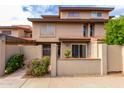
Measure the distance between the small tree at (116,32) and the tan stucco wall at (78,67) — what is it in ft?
6.71

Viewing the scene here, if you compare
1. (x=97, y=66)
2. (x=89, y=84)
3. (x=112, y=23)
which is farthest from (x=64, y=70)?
(x=112, y=23)

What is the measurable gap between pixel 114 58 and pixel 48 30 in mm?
12001

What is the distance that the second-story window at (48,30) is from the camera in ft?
81.1

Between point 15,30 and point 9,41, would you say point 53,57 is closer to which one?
point 9,41

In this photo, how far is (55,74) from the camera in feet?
43.8

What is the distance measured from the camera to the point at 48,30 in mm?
24750

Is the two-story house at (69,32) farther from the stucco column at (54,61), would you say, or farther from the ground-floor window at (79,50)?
the stucco column at (54,61)

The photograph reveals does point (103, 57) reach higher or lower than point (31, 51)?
lower

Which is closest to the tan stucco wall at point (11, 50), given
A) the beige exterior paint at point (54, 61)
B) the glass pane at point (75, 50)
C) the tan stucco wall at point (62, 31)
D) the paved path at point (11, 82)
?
the paved path at point (11, 82)

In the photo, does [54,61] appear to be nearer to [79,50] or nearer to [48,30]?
[79,50]

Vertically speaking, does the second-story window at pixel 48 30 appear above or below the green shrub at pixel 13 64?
above

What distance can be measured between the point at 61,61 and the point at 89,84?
347cm

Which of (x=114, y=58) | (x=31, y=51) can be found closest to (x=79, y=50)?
(x=31, y=51)
